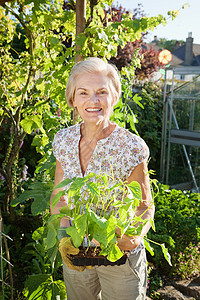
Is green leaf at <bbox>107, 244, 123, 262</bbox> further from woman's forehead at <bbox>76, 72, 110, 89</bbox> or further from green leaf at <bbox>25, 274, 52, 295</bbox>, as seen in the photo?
green leaf at <bbox>25, 274, 52, 295</bbox>

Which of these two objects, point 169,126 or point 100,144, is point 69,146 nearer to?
point 100,144

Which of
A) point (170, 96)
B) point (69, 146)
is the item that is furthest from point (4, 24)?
point (170, 96)

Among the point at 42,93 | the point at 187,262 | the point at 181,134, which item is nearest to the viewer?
the point at 42,93

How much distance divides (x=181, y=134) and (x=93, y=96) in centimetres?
481

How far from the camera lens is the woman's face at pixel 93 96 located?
1318mm

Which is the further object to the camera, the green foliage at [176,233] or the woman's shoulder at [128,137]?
the green foliage at [176,233]

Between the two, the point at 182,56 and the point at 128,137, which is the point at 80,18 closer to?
the point at 128,137

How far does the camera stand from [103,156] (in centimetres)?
138

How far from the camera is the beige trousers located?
1373 mm

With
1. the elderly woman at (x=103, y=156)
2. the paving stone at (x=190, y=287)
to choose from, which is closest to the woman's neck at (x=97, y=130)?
the elderly woman at (x=103, y=156)

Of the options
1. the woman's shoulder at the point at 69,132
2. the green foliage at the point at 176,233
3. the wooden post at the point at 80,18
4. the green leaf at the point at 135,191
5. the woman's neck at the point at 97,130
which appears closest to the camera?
the green leaf at the point at 135,191

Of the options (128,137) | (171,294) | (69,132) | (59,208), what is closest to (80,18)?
(69,132)

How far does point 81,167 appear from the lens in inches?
57.0

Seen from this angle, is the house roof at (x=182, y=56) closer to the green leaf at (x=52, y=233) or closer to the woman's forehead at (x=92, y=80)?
the woman's forehead at (x=92, y=80)
